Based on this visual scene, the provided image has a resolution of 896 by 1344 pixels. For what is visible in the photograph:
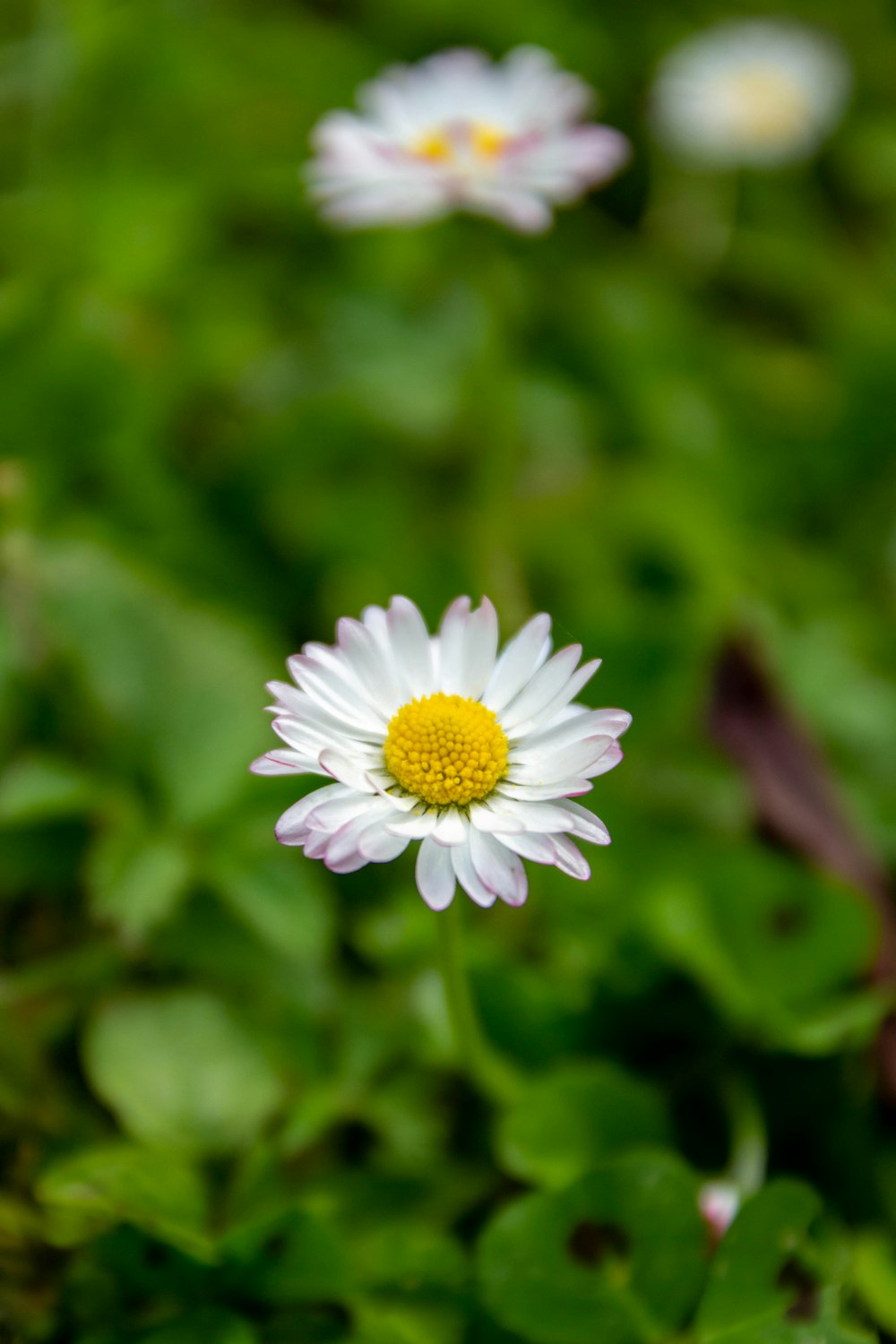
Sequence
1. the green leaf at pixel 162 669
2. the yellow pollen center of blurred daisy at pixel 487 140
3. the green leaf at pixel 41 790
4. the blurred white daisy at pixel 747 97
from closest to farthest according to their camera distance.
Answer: the green leaf at pixel 41 790 → the green leaf at pixel 162 669 → the yellow pollen center of blurred daisy at pixel 487 140 → the blurred white daisy at pixel 747 97

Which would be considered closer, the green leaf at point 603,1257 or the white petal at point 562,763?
the white petal at point 562,763

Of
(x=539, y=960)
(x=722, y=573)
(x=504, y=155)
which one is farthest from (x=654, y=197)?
(x=539, y=960)

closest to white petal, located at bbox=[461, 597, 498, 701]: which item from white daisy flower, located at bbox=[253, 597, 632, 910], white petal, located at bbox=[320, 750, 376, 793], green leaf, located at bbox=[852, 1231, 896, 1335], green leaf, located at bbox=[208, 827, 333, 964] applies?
white daisy flower, located at bbox=[253, 597, 632, 910]

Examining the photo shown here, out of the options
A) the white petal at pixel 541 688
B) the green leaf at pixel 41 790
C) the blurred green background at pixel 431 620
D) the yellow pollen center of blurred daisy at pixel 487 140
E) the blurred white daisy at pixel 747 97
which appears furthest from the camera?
the blurred white daisy at pixel 747 97

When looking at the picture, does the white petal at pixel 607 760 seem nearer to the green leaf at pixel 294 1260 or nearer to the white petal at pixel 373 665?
the white petal at pixel 373 665

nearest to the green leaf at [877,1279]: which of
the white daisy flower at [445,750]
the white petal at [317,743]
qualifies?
the white daisy flower at [445,750]

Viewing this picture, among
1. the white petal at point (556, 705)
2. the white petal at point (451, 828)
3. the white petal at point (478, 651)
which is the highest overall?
the white petal at point (478, 651)

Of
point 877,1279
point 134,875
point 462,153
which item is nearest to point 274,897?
point 134,875
